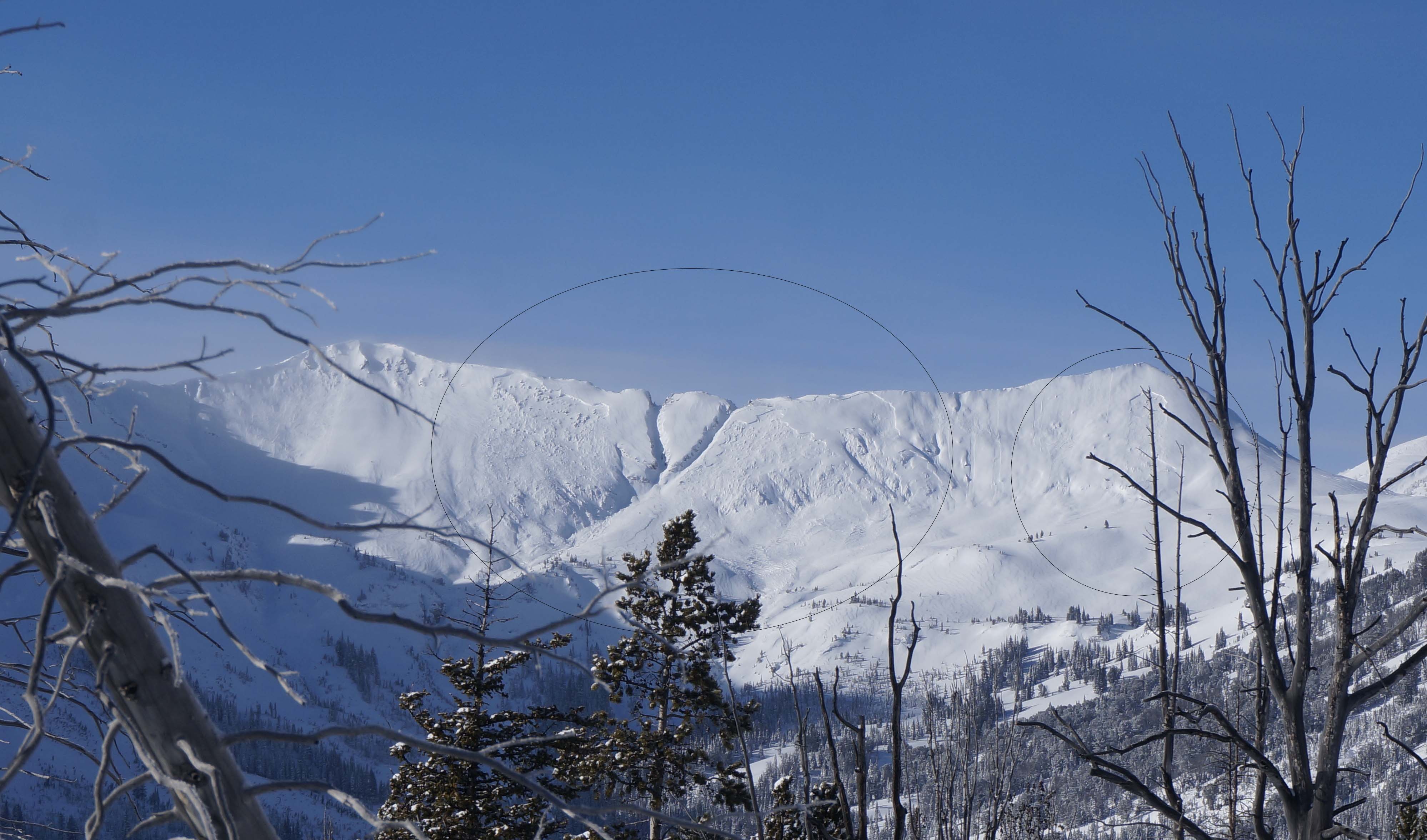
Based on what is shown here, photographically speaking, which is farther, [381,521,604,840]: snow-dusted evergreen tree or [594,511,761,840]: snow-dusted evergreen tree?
[381,521,604,840]: snow-dusted evergreen tree

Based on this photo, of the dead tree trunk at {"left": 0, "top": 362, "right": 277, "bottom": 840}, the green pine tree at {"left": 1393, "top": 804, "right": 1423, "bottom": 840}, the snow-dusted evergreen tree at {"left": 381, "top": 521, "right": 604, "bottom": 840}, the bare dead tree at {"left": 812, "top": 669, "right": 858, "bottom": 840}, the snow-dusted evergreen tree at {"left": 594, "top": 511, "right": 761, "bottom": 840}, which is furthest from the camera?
the snow-dusted evergreen tree at {"left": 381, "top": 521, "right": 604, "bottom": 840}

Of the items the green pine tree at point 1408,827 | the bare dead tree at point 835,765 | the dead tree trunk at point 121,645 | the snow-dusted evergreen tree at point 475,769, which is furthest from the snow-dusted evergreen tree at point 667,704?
the dead tree trunk at point 121,645

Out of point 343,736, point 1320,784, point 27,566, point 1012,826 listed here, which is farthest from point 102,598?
point 1012,826

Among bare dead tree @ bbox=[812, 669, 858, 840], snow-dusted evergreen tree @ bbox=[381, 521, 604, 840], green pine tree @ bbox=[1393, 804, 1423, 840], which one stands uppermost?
snow-dusted evergreen tree @ bbox=[381, 521, 604, 840]

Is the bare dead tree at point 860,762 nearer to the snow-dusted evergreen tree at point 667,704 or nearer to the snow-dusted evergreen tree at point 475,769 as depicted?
the snow-dusted evergreen tree at point 667,704

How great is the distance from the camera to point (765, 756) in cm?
19112

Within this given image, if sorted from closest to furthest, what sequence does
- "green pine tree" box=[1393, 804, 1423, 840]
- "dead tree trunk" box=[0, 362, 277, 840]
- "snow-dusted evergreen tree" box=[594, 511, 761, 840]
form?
"dead tree trunk" box=[0, 362, 277, 840] → "green pine tree" box=[1393, 804, 1423, 840] → "snow-dusted evergreen tree" box=[594, 511, 761, 840]

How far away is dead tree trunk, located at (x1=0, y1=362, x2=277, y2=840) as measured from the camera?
1.55 meters

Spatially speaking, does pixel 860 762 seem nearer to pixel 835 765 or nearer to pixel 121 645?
pixel 835 765

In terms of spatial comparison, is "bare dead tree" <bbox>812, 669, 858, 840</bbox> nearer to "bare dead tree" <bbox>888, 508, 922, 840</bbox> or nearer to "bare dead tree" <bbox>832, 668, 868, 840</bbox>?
"bare dead tree" <bbox>832, 668, 868, 840</bbox>

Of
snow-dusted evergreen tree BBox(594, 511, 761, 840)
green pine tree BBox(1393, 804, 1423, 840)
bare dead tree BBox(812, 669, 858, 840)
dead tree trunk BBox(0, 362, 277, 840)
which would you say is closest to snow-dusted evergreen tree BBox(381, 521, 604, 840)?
snow-dusted evergreen tree BBox(594, 511, 761, 840)

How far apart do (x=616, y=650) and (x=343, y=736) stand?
1556cm

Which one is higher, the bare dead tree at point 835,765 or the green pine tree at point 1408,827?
the green pine tree at point 1408,827

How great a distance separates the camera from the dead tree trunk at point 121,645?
1.55m
